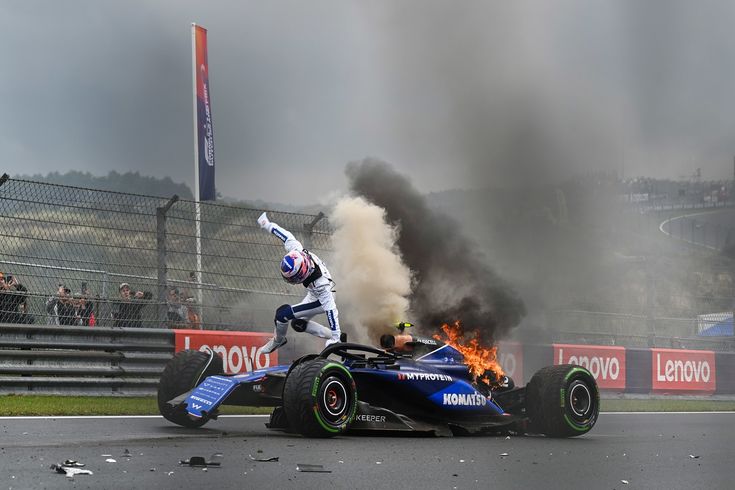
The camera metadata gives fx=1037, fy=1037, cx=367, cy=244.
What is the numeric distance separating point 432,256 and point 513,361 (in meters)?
4.33

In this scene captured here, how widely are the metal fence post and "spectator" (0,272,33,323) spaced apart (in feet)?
5.78

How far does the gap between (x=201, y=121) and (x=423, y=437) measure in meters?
11.5

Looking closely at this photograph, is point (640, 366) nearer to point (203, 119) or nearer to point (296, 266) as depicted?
point (203, 119)

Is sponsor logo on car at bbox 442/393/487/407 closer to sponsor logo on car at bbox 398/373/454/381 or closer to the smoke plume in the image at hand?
sponsor logo on car at bbox 398/373/454/381

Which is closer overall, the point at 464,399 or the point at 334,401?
the point at 334,401

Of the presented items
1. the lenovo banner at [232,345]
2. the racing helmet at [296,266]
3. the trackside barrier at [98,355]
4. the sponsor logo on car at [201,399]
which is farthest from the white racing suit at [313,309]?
the sponsor logo on car at [201,399]

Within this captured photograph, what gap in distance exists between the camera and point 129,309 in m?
14.0

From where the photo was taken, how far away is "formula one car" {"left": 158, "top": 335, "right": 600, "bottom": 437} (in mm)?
8594

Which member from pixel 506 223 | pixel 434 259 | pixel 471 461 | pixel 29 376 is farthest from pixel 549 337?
pixel 471 461

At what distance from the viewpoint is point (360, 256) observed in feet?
43.2

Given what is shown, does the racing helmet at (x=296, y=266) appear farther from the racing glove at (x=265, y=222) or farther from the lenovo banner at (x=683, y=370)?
the lenovo banner at (x=683, y=370)

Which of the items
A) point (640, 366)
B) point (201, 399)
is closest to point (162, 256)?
point (201, 399)

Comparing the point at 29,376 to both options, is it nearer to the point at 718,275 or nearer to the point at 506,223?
the point at 506,223

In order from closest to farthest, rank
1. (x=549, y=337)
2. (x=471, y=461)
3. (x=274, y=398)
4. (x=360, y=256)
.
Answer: (x=471, y=461)
(x=274, y=398)
(x=360, y=256)
(x=549, y=337)
